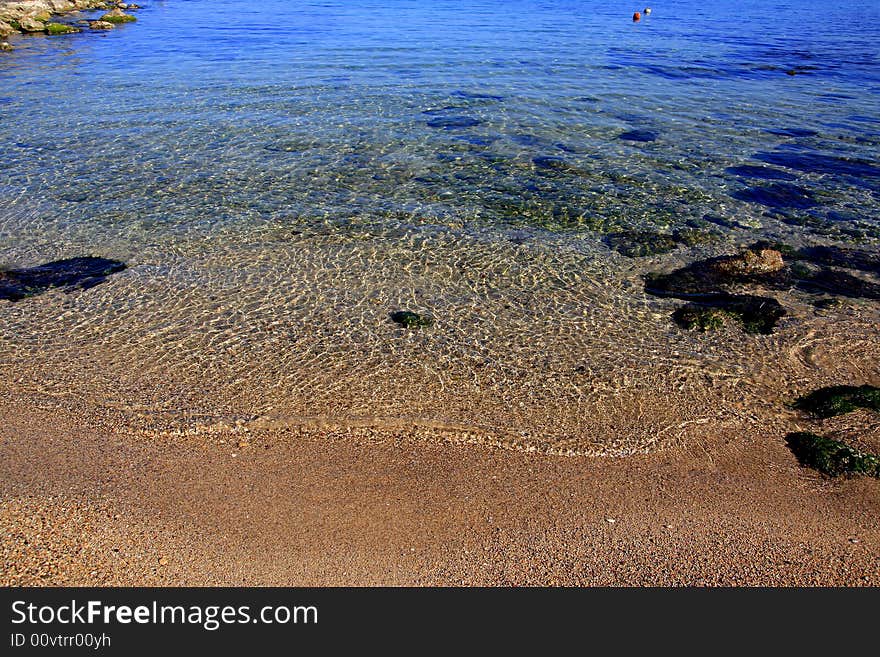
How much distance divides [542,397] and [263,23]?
3980 centimetres

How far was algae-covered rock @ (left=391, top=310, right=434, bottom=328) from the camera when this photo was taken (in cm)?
869

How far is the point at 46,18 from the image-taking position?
3684 centimetres

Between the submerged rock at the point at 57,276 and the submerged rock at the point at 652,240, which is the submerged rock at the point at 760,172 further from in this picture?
the submerged rock at the point at 57,276

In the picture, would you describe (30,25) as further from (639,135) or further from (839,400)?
(839,400)

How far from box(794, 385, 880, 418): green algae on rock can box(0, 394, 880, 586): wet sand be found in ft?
0.86

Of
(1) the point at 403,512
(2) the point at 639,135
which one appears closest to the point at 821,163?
(2) the point at 639,135

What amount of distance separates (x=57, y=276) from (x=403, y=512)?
288 inches

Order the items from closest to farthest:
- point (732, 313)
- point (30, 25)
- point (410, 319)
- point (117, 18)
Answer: point (410, 319) → point (732, 313) → point (30, 25) → point (117, 18)

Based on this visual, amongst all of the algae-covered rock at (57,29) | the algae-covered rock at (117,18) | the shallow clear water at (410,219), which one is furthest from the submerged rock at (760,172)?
the algae-covered rock at (117,18)

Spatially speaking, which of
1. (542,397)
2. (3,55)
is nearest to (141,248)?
(542,397)

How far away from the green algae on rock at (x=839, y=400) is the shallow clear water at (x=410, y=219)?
55cm

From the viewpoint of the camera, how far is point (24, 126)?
56.3ft

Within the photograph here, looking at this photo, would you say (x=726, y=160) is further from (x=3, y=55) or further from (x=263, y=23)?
(x=263, y=23)

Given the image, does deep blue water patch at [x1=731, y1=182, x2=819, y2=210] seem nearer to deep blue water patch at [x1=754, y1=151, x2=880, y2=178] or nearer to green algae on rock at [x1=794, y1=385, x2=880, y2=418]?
deep blue water patch at [x1=754, y1=151, x2=880, y2=178]
